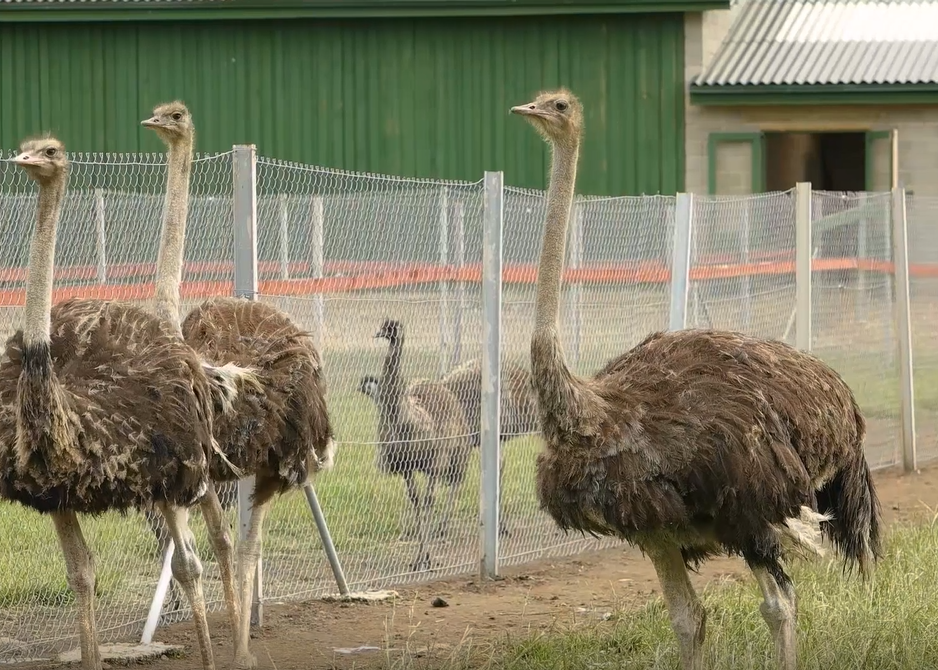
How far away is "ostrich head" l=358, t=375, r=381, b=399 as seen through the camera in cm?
795

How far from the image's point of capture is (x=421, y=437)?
8258mm

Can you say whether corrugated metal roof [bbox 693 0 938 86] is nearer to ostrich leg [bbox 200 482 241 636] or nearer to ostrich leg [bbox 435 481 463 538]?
ostrich leg [bbox 435 481 463 538]

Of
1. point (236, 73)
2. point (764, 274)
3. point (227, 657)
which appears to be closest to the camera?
point (227, 657)

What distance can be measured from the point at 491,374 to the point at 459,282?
1.67 feet

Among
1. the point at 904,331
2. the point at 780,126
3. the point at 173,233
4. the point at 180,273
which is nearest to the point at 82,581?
the point at 180,273

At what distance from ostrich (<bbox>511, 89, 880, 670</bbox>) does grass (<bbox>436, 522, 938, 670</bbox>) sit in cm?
25

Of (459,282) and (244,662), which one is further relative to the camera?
(459,282)

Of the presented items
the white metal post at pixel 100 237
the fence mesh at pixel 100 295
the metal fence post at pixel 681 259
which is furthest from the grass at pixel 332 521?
the white metal post at pixel 100 237

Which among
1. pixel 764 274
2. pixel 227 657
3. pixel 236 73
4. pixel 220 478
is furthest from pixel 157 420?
pixel 236 73

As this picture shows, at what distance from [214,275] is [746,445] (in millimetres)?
2904

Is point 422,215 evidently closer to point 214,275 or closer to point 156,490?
point 214,275

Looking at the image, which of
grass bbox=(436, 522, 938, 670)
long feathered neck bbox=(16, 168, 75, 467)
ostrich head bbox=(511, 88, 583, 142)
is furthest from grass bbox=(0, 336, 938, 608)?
ostrich head bbox=(511, 88, 583, 142)

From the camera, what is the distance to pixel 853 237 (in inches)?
444

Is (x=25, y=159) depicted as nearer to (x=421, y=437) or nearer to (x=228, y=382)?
(x=228, y=382)
